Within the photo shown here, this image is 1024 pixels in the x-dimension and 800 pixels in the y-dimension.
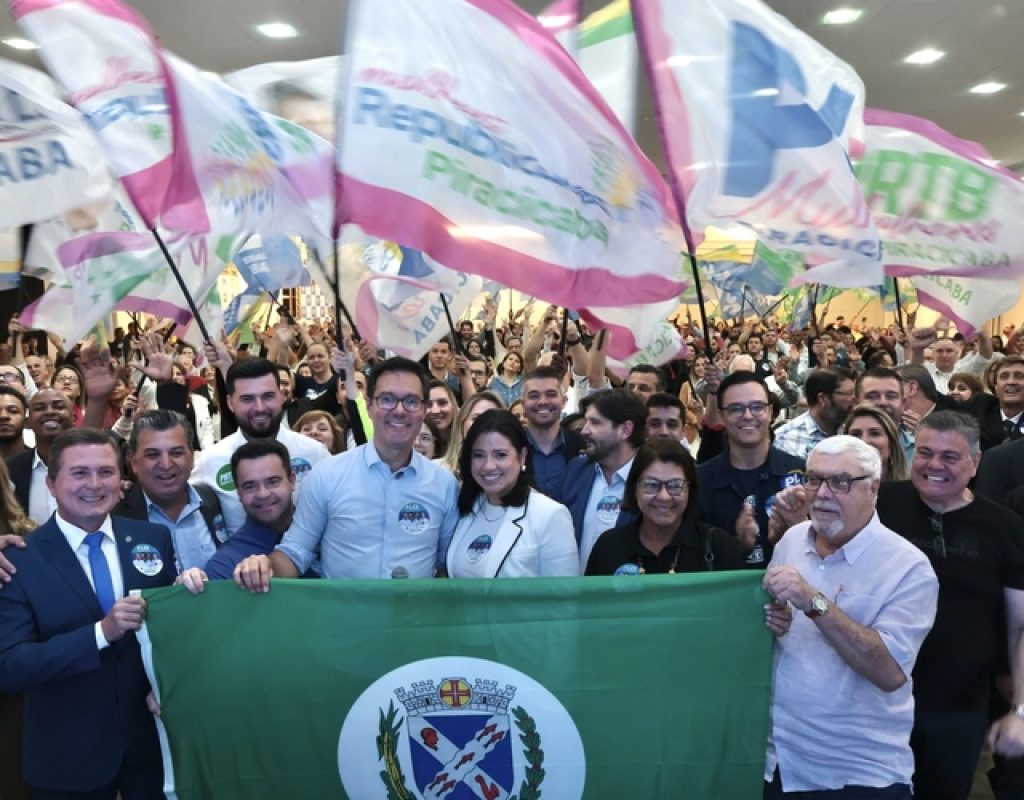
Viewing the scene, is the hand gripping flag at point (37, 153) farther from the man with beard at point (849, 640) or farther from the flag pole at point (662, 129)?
the man with beard at point (849, 640)

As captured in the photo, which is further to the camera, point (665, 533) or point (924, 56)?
point (924, 56)

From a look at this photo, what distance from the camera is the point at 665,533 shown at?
3725 mm

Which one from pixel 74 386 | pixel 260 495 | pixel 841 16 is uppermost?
pixel 841 16

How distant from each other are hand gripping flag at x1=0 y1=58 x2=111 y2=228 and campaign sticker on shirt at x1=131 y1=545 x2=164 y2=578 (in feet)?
9.34

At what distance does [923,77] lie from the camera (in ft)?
47.0

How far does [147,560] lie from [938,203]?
4115mm

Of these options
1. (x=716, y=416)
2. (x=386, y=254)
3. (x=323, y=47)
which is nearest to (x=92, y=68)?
(x=386, y=254)

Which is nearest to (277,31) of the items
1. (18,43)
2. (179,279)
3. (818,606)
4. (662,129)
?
(18,43)

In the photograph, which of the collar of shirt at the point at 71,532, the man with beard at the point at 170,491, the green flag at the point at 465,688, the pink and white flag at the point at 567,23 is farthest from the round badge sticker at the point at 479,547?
the pink and white flag at the point at 567,23

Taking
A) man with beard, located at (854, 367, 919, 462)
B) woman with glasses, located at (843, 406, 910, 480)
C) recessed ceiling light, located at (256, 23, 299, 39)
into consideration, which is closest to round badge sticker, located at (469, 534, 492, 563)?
woman with glasses, located at (843, 406, 910, 480)

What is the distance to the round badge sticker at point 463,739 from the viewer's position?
10.8ft

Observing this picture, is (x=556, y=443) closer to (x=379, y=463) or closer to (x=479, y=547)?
(x=379, y=463)

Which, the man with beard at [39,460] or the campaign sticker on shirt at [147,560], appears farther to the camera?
the man with beard at [39,460]

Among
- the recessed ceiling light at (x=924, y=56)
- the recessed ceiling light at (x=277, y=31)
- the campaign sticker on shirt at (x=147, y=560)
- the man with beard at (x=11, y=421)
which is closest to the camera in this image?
the campaign sticker on shirt at (x=147, y=560)
